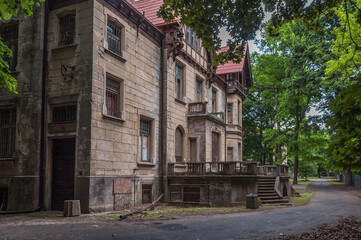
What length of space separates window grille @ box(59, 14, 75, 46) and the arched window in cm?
926

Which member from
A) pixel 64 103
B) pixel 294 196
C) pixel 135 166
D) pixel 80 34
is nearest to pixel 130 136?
pixel 135 166

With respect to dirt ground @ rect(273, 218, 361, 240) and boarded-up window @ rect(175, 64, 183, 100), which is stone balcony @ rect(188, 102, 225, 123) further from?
dirt ground @ rect(273, 218, 361, 240)

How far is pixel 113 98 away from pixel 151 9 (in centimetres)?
846

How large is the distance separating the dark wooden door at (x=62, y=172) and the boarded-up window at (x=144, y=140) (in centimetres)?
441

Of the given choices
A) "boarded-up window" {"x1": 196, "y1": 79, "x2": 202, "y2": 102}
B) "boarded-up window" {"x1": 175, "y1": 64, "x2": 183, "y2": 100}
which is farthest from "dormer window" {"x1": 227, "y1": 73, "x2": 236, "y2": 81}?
"boarded-up window" {"x1": 175, "y1": 64, "x2": 183, "y2": 100}

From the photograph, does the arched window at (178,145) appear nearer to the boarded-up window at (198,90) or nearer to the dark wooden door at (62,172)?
the boarded-up window at (198,90)

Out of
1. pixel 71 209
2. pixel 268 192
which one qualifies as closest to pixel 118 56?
pixel 71 209

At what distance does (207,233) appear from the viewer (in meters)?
10.3

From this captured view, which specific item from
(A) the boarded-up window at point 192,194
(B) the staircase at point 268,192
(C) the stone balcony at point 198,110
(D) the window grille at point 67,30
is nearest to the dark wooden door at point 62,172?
(D) the window grille at point 67,30

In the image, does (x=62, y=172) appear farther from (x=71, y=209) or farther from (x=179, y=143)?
(x=179, y=143)

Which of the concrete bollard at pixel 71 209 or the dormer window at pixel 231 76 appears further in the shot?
the dormer window at pixel 231 76

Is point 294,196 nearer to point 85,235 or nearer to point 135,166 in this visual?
point 135,166

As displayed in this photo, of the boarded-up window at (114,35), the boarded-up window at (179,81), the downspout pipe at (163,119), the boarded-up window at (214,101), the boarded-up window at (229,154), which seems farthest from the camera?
the boarded-up window at (229,154)

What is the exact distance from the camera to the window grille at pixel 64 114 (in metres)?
15.5
